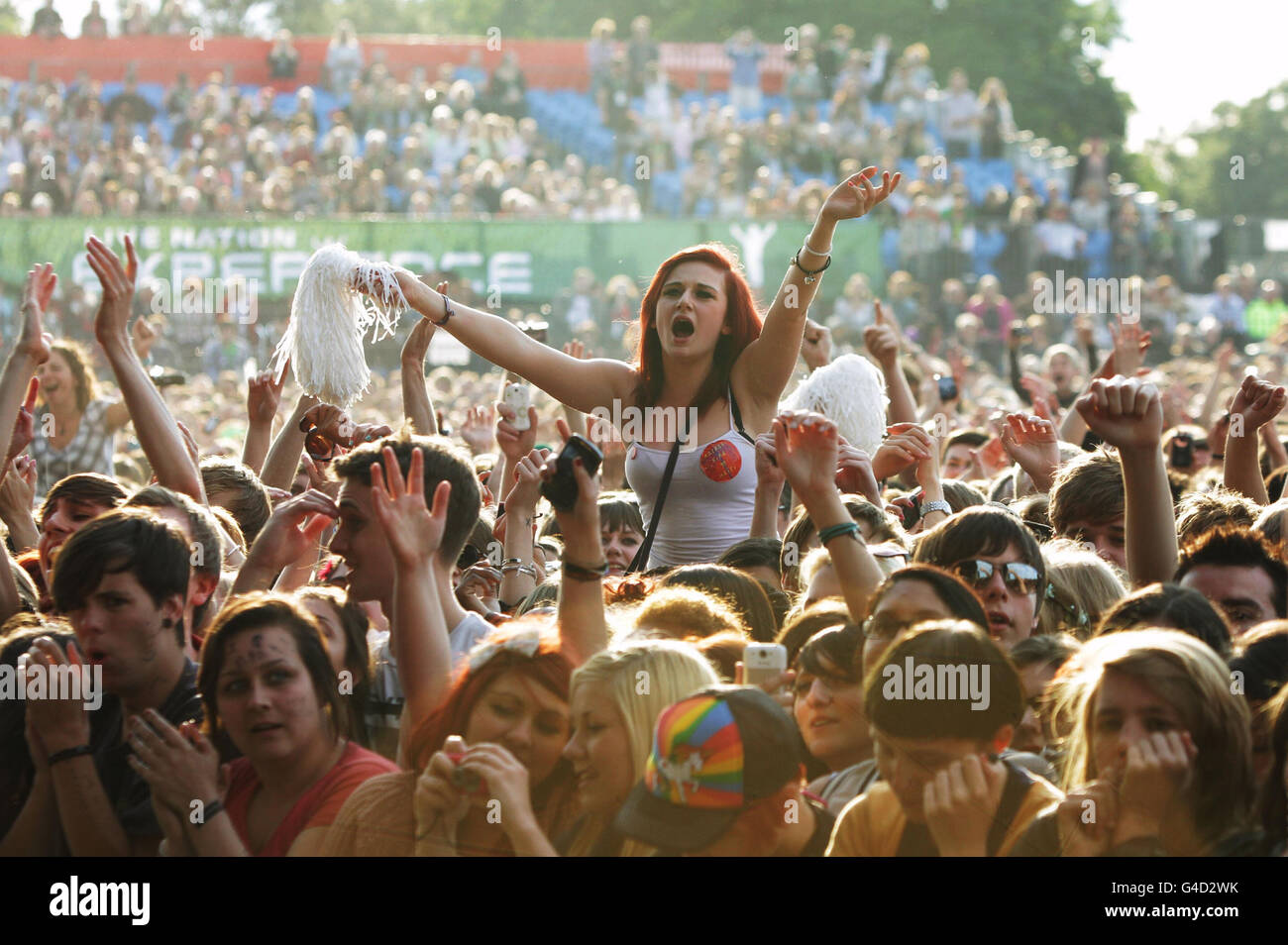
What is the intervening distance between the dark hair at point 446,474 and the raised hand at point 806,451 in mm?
645

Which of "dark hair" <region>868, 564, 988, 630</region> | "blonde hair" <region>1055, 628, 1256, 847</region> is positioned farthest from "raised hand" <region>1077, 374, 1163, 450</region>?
"blonde hair" <region>1055, 628, 1256, 847</region>

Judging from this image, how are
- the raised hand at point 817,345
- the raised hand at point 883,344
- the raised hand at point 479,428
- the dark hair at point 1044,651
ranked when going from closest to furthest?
the dark hair at point 1044,651
the raised hand at point 883,344
the raised hand at point 817,345
the raised hand at point 479,428

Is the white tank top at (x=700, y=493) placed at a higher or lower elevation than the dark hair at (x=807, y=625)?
higher

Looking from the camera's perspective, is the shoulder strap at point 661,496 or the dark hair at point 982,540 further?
the shoulder strap at point 661,496

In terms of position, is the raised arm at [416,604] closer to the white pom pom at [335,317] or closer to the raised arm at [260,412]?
the white pom pom at [335,317]

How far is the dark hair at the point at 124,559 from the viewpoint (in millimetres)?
3043

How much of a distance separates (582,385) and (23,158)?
658 inches

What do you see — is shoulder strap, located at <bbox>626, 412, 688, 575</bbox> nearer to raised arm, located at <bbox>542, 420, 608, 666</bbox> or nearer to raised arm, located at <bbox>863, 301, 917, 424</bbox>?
raised arm, located at <bbox>542, 420, 608, 666</bbox>

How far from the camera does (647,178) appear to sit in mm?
20594

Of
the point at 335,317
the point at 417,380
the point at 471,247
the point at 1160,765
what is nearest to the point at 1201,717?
the point at 1160,765

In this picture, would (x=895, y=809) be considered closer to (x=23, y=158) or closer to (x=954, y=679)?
(x=954, y=679)

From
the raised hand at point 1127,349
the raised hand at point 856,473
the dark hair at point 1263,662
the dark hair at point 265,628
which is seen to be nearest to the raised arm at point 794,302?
the raised hand at point 856,473

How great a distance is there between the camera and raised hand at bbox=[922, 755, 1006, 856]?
2350 mm

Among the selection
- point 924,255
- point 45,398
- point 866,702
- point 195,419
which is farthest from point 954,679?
point 924,255
